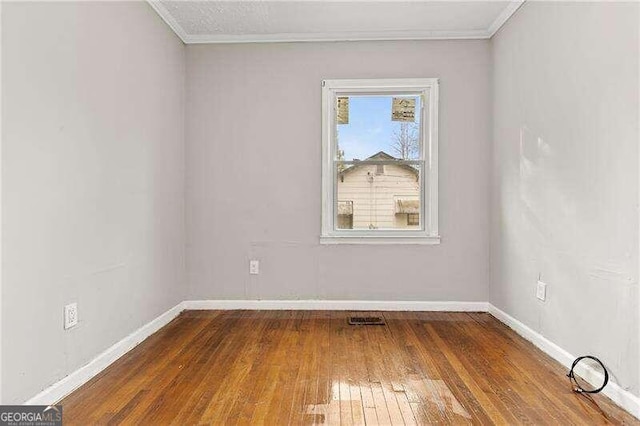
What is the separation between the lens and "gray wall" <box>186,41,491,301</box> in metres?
3.84

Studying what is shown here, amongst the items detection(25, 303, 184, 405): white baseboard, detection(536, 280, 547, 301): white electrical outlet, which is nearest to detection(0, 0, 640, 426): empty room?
detection(25, 303, 184, 405): white baseboard

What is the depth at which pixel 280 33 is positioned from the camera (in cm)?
379

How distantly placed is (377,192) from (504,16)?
175 cm

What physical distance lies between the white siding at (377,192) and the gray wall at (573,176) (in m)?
0.81

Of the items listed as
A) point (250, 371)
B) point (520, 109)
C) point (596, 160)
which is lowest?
point (250, 371)

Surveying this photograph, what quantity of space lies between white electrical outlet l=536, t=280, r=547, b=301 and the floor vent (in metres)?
1.17

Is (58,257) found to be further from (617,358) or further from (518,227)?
(518,227)

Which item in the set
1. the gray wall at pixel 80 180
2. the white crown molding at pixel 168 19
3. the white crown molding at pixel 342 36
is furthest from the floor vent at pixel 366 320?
the white crown molding at pixel 168 19

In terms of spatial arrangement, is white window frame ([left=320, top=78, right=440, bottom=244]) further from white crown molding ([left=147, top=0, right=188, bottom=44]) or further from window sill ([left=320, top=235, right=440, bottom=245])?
white crown molding ([left=147, top=0, right=188, bottom=44])

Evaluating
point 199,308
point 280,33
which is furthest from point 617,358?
point 280,33

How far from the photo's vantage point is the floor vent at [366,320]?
3.45 meters

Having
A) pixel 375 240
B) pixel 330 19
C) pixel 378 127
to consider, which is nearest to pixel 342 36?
pixel 330 19

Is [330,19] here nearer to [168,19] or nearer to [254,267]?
[168,19]

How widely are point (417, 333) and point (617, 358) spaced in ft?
4.36
